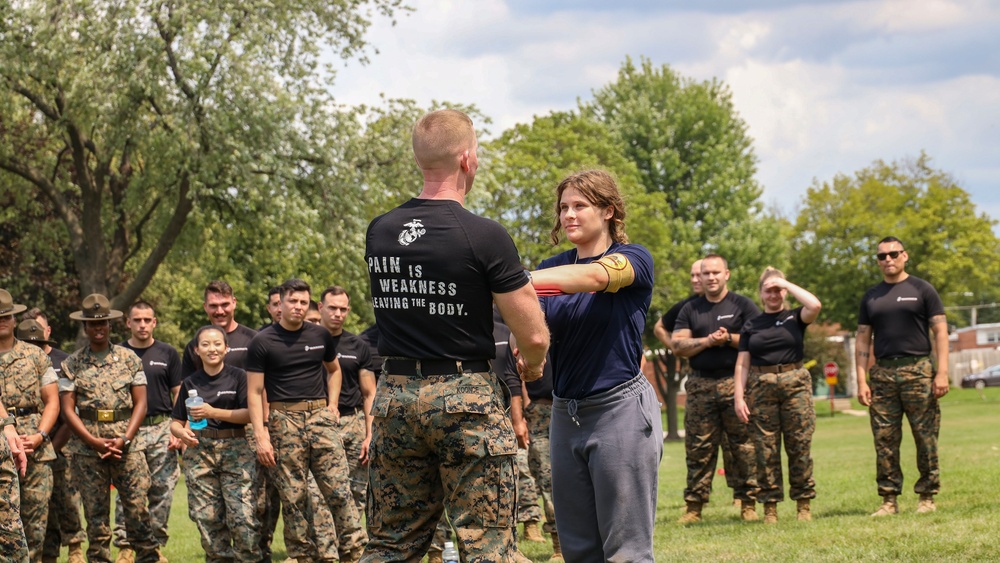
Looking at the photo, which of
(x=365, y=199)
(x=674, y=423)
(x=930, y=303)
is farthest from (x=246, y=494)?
(x=674, y=423)

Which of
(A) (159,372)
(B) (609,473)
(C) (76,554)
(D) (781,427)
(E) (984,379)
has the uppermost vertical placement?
(A) (159,372)

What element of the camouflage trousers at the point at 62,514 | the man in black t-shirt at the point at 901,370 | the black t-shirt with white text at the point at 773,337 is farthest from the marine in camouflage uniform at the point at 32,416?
the man in black t-shirt at the point at 901,370

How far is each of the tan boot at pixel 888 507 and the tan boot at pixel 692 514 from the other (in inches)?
69.0

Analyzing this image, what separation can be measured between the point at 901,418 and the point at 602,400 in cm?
683

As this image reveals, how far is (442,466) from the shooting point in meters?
4.76

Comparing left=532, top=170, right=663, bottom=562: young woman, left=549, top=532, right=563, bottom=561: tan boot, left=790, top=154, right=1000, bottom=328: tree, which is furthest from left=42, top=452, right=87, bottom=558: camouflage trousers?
left=790, top=154, right=1000, bottom=328: tree

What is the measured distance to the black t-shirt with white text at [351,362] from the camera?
36.4 ft

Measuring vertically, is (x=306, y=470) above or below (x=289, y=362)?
below

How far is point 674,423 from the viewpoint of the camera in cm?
4459

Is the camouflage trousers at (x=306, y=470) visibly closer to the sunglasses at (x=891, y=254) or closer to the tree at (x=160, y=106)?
the sunglasses at (x=891, y=254)

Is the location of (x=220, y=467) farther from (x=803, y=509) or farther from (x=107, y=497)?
(x=803, y=509)

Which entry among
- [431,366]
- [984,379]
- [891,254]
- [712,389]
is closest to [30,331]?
[712,389]

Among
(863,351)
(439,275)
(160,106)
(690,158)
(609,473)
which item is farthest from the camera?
(690,158)

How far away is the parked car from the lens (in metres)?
71.0
